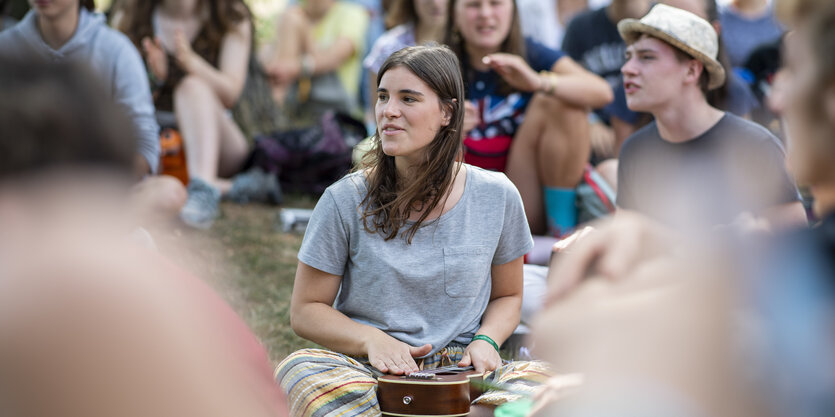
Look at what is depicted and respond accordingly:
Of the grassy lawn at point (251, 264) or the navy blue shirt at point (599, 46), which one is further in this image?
the navy blue shirt at point (599, 46)

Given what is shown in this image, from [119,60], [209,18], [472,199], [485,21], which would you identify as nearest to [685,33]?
[485,21]

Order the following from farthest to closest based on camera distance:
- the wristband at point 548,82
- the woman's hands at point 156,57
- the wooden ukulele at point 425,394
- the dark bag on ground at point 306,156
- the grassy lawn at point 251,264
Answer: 1. the dark bag on ground at point 306,156
2. the woman's hands at point 156,57
3. the wristband at point 548,82
4. the grassy lawn at point 251,264
5. the wooden ukulele at point 425,394

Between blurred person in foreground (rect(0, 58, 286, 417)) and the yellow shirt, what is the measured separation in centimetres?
604

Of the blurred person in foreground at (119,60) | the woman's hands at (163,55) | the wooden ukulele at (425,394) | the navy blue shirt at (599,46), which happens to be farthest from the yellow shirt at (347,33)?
the wooden ukulele at (425,394)

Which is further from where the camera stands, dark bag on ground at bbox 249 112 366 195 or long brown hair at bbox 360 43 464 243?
dark bag on ground at bbox 249 112 366 195

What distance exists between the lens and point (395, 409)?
97.2 inches

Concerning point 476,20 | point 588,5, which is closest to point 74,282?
point 476,20

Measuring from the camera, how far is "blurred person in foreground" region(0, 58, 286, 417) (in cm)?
131

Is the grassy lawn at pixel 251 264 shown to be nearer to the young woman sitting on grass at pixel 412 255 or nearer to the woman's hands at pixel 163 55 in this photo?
the young woman sitting on grass at pixel 412 255

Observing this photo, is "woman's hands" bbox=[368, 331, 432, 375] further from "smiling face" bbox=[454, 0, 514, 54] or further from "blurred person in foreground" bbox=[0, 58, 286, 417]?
"smiling face" bbox=[454, 0, 514, 54]

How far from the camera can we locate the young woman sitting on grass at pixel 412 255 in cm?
264

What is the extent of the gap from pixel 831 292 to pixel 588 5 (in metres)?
6.96

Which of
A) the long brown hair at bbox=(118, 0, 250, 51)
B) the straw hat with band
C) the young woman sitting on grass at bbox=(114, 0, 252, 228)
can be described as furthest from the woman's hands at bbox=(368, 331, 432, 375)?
the long brown hair at bbox=(118, 0, 250, 51)

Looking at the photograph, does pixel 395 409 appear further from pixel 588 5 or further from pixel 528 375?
pixel 588 5
